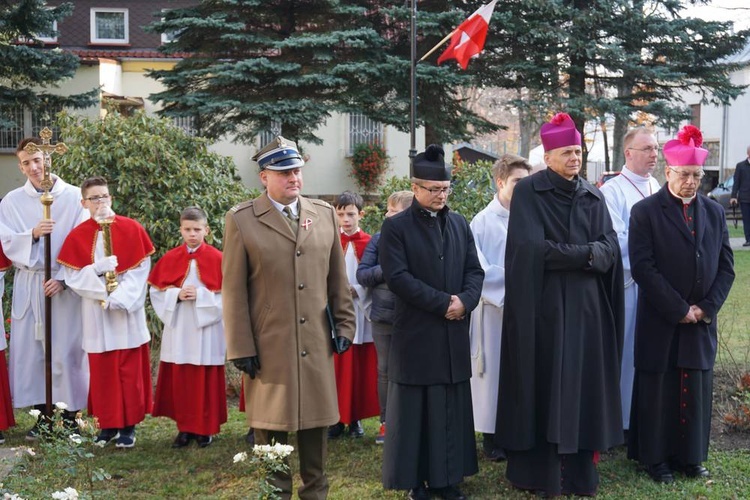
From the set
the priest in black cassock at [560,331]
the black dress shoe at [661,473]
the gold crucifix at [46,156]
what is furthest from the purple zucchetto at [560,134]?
the gold crucifix at [46,156]

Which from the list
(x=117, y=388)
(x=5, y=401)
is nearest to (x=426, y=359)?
(x=117, y=388)

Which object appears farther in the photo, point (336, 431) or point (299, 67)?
point (299, 67)

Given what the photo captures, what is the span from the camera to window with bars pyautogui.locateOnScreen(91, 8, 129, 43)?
102 ft

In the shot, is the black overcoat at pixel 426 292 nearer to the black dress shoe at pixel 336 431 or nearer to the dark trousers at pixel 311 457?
the dark trousers at pixel 311 457

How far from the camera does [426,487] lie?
238 inches

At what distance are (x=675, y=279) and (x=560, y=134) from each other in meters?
1.28

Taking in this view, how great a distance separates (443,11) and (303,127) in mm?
3892

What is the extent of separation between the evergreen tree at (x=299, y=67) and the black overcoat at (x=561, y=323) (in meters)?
13.3

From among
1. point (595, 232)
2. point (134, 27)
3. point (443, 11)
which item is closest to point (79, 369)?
point (595, 232)


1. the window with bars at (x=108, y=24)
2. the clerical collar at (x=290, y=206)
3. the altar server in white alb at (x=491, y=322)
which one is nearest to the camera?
the clerical collar at (x=290, y=206)

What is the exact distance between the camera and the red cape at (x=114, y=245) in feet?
23.8

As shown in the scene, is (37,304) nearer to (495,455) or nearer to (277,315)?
(277,315)

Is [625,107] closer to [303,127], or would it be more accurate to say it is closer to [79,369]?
[303,127]

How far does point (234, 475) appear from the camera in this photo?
259 inches
